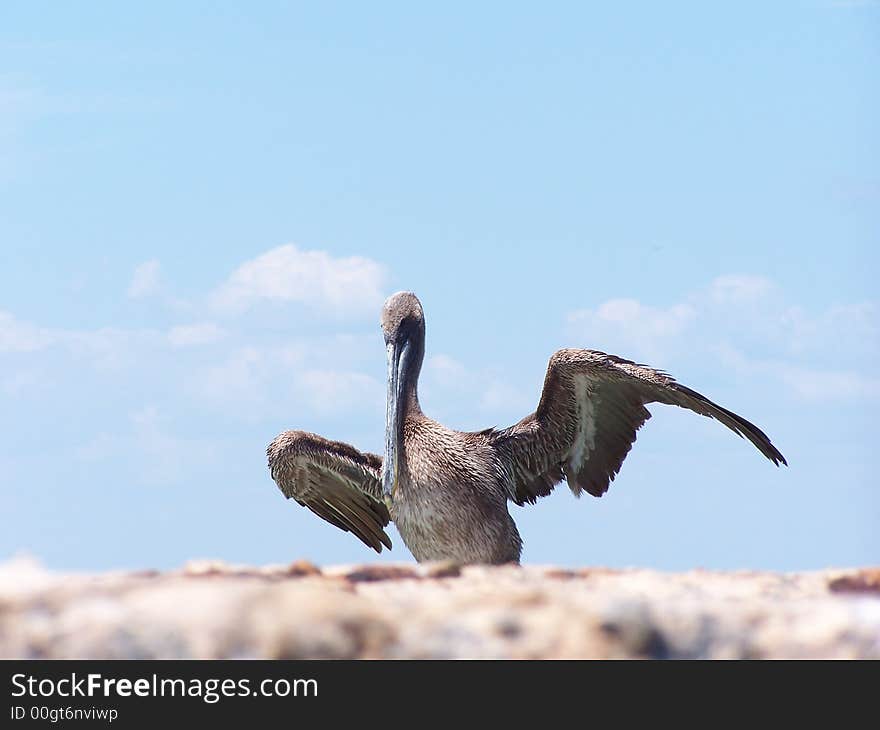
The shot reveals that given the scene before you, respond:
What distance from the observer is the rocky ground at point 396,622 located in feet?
20.4

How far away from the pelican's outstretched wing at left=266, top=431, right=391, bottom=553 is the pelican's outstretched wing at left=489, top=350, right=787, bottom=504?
4.72ft

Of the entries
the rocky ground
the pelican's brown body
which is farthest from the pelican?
the rocky ground

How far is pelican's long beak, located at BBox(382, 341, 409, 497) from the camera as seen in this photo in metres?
11.8

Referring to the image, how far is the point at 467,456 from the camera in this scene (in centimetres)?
1202

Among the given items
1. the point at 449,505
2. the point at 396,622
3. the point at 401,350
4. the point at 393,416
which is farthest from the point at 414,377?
the point at 396,622

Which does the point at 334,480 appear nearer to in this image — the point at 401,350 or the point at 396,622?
the point at 401,350

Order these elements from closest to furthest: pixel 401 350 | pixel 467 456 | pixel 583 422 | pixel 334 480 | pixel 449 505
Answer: pixel 449 505
pixel 467 456
pixel 401 350
pixel 583 422
pixel 334 480

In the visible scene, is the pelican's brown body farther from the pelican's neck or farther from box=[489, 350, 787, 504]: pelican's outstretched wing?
box=[489, 350, 787, 504]: pelican's outstretched wing

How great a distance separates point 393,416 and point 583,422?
201cm

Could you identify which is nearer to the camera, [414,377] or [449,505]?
[449,505]
